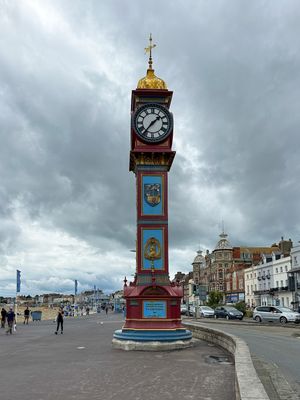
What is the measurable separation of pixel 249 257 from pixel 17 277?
73.2 metres

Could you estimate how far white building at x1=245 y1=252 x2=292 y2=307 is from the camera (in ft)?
229

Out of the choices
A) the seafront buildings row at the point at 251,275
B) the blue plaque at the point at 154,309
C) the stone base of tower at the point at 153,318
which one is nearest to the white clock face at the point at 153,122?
the stone base of tower at the point at 153,318

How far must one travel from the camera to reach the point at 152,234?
1800cm

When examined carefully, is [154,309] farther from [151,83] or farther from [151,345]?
[151,83]

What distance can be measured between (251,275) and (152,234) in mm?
70903

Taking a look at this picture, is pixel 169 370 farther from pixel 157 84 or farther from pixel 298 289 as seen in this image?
pixel 298 289

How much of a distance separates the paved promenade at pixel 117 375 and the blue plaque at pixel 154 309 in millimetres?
1584

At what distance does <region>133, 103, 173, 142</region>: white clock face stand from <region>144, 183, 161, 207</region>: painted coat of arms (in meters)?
1.84

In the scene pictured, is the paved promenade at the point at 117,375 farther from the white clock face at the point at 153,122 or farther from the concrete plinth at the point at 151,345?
the white clock face at the point at 153,122

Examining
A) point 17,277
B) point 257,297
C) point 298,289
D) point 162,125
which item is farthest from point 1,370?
point 257,297

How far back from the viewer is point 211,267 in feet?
369

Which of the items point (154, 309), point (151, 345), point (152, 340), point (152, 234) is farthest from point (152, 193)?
point (151, 345)

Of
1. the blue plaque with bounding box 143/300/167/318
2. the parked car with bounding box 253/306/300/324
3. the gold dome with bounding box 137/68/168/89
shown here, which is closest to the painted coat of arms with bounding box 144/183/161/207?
the blue plaque with bounding box 143/300/167/318

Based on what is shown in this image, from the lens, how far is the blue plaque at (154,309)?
56.2 feet
